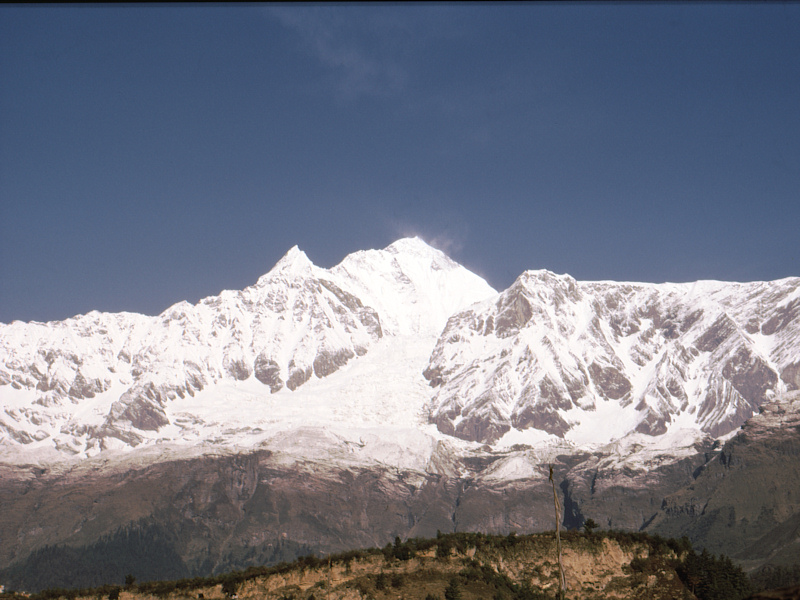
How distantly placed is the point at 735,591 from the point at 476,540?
30.1 m

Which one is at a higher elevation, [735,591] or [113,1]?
[113,1]

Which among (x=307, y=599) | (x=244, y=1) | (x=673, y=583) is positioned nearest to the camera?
(x=244, y=1)

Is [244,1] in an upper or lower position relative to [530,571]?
upper

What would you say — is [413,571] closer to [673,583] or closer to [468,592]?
[468,592]

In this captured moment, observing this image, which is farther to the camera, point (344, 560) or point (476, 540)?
point (476, 540)

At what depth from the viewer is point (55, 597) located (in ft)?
319

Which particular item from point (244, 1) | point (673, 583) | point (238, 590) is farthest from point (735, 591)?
point (244, 1)

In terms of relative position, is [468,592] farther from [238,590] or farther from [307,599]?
[238,590]

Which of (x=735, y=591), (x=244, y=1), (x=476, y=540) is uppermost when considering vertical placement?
(x=244, y=1)

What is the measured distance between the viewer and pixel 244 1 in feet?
85.4

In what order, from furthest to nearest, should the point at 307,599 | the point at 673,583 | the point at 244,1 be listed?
the point at 673,583
the point at 307,599
the point at 244,1

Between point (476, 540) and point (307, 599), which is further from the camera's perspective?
point (476, 540)

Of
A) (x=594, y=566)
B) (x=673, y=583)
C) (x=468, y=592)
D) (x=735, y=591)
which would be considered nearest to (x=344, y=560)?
(x=468, y=592)

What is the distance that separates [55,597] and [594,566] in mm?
59671
